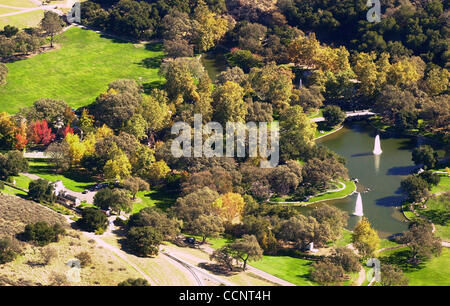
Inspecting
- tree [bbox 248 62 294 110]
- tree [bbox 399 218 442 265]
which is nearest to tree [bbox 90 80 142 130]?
tree [bbox 248 62 294 110]

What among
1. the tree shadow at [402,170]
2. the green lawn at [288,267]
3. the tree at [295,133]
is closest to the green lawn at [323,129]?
the tree at [295,133]

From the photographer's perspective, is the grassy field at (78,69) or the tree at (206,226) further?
the grassy field at (78,69)

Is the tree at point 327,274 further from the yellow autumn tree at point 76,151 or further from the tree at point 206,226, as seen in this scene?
the yellow autumn tree at point 76,151

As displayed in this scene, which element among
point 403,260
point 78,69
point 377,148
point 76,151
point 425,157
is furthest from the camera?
point 78,69

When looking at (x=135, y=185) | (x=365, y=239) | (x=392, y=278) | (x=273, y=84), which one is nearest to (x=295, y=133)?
(x=273, y=84)

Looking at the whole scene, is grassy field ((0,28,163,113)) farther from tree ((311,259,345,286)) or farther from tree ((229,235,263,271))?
tree ((311,259,345,286))

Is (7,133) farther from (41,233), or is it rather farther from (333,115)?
(333,115)
